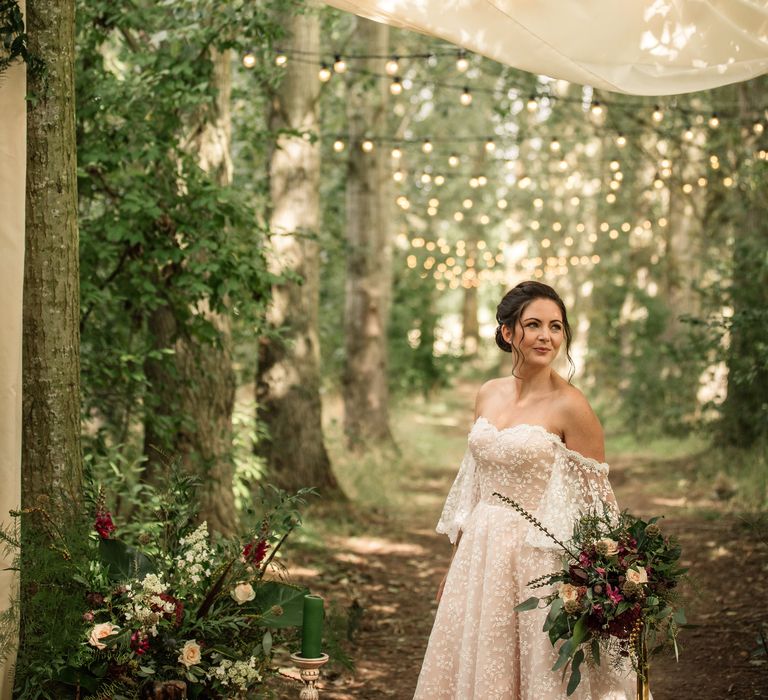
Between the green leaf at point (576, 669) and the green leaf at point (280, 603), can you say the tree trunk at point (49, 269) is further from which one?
the green leaf at point (576, 669)

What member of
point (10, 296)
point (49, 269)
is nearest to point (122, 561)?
point (10, 296)

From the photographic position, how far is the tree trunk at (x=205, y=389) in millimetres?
7309

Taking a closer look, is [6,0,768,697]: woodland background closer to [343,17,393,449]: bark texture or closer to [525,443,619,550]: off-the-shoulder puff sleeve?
[343,17,393,449]: bark texture

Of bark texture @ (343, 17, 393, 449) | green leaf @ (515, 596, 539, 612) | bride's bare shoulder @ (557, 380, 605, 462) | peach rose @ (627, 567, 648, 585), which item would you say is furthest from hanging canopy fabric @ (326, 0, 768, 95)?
bark texture @ (343, 17, 393, 449)

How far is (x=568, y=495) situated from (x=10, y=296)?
93.6 inches

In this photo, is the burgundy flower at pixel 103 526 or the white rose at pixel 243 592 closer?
the white rose at pixel 243 592

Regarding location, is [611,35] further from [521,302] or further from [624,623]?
[624,623]

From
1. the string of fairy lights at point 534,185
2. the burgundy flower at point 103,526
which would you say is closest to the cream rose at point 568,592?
the burgundy flower at point 103,526

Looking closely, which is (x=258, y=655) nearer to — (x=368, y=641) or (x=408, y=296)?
(x=368, y=641)

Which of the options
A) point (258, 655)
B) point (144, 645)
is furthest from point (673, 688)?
point (144, 645)

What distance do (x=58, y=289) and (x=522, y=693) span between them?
258cm

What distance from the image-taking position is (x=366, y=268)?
15.5 metres

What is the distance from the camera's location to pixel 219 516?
299 inches

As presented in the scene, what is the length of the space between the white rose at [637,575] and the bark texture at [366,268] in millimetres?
12019
